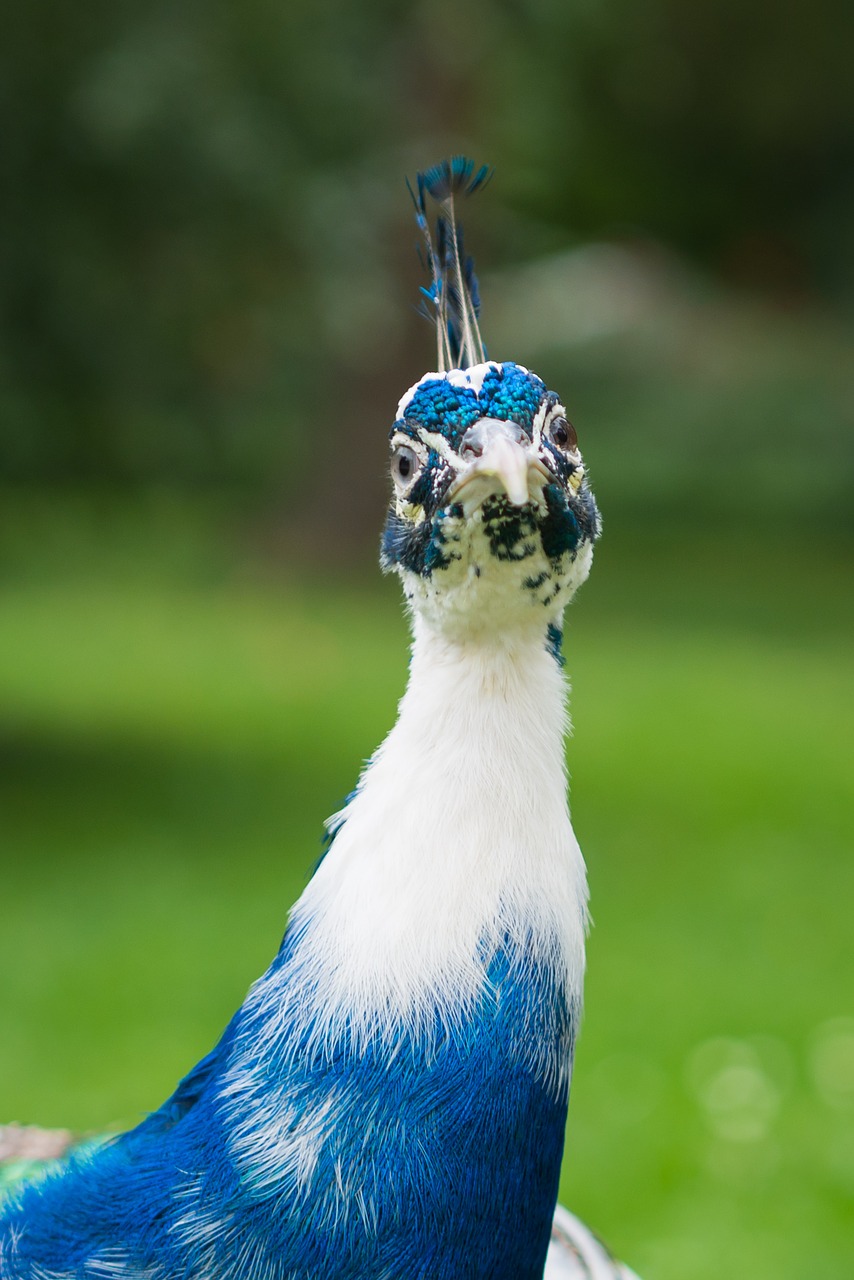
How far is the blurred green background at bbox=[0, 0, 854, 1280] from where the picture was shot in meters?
5.15

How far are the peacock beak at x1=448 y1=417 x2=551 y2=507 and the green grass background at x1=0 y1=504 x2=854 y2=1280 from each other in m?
2.85

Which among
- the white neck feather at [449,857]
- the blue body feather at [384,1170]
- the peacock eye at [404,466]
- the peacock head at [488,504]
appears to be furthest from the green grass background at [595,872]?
the peacock eye at [404,466]

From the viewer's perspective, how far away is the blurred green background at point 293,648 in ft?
16.9

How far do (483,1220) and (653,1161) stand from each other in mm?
2785

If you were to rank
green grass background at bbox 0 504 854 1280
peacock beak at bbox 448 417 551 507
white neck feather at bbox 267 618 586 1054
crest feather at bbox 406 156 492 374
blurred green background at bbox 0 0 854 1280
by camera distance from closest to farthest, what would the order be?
peacock beak at bbox 448 417 551 507, white neck feather at bbox 267 618 586 1054, crest feather at bbox 406 156 492 374, green grass background at bbox 0 504 854 1280, blurred green background at bbox 0 0 854 1280

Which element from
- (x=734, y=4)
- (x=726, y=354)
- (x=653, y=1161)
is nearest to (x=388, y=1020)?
(x=653, y=1161)

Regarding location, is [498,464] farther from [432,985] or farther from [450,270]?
[432,985]

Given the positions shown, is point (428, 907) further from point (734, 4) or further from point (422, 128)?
point (734, 4)

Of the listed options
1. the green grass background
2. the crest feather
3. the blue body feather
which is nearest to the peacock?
the blue body feather

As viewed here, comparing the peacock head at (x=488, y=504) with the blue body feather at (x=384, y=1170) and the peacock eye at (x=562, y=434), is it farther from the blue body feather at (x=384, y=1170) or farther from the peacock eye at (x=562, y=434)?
the blue body feather at (x=384, y=1170)

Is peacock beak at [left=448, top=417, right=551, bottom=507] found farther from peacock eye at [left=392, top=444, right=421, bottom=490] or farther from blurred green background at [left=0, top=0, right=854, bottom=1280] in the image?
blurred green background at [left=0, top=0, right=854, bottom=1280]

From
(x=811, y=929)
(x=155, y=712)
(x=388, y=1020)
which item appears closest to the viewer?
(x=388, y=1020)

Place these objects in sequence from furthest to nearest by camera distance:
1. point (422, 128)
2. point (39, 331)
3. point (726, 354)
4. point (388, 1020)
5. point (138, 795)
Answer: point (726, 354), point (422, 128), point (138, 795), point (39, 331), point (388, 1020)

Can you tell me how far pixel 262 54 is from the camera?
24.9 ft
